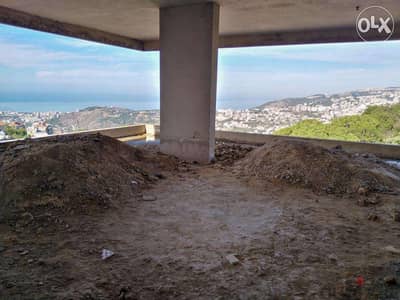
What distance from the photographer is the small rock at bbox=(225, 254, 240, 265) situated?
98.7 inches

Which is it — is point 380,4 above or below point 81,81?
above

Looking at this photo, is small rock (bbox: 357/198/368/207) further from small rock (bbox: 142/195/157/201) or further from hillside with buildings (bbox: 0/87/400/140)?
hillside with buildings (bbox: 0/87/400/140)

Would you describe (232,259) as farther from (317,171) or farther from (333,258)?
(317,171)

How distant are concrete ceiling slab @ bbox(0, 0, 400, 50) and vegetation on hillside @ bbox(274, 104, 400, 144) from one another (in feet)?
9.81

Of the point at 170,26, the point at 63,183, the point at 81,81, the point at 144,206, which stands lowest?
the point at 144,206

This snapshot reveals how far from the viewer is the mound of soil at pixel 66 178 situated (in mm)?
3576

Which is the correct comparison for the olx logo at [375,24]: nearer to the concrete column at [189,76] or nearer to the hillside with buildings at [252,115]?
the hillside with buildings at [252,115]

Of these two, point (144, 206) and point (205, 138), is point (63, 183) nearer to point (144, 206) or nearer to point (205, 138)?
point (144, 206)

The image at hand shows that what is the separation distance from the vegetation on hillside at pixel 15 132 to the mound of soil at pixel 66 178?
429 centimetres

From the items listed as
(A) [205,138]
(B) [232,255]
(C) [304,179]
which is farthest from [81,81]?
(B) [232,255]

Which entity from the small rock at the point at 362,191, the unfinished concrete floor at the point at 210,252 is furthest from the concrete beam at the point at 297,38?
the unfinished concrete floor at the point at 210,252

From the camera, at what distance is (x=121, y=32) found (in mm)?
9195

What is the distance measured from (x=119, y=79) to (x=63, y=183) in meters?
8.21

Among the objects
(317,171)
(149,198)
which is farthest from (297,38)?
(149,198)
